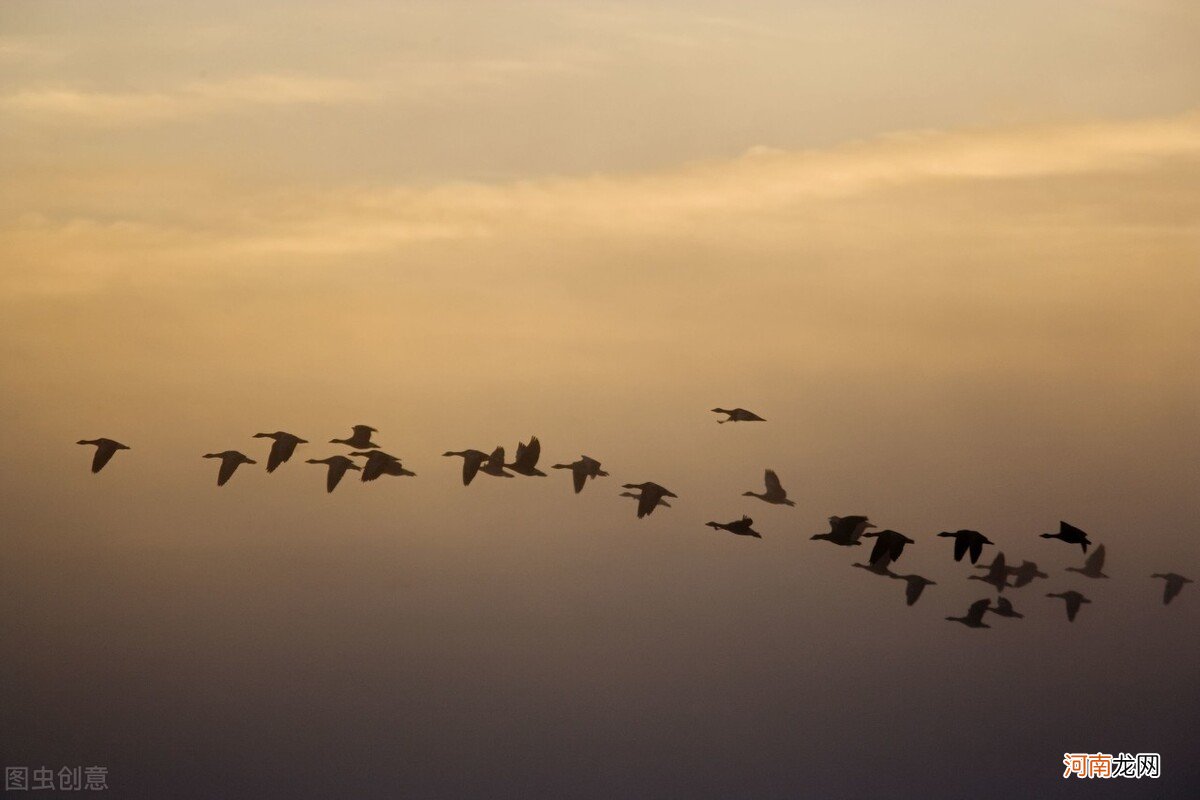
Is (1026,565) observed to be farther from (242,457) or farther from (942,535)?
(242,457)

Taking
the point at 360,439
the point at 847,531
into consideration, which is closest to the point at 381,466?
the point at 360,439

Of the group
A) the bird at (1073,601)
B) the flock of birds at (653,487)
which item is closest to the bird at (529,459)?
the flock of birds at (653,487)

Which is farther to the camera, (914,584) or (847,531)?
(914,584)

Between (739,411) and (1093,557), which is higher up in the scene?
(739,411)

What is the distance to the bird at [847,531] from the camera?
39156mm

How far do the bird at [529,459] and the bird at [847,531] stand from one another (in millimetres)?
6519

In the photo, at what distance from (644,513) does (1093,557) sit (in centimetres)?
1544

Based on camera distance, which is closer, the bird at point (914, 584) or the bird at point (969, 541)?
the bird at point (969, 541)

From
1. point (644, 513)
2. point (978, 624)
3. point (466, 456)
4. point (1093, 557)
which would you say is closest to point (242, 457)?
point (466, 456)

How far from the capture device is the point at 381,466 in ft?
135

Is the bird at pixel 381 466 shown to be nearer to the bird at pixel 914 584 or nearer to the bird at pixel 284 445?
the bird at pixel 284 445

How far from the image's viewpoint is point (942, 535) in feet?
124

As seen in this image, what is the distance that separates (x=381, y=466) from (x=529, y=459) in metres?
3.43

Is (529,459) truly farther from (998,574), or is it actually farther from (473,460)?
(998,574)
